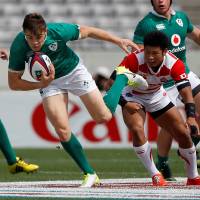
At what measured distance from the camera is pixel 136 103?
10.7 metres

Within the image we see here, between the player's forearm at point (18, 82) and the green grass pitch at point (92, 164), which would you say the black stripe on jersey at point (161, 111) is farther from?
the green grass pitch at point (92, 164)

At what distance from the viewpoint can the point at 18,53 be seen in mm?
10180

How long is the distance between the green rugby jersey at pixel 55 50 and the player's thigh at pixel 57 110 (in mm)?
271

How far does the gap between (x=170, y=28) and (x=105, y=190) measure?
326 cm

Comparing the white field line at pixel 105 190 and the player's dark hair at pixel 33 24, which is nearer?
the white field line at pixel 105 190

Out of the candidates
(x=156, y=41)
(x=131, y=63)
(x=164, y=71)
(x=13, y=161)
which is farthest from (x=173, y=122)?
(x=13, y=161)

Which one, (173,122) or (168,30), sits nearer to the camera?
(173,122)

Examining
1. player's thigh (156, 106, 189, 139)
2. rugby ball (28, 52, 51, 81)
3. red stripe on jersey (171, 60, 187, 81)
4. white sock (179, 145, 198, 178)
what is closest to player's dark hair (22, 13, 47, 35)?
rugby ball (28, 52, 51, 81)

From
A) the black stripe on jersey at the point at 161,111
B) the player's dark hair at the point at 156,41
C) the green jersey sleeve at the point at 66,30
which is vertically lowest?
the black stripe on jersey at the point at 161,111

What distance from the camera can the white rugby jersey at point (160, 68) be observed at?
10.1 m

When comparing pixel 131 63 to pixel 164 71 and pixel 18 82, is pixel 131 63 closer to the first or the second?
pixel 164 71

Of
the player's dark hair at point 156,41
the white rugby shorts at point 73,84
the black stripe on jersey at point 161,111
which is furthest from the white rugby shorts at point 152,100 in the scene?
the player's dark hair at point 156,41

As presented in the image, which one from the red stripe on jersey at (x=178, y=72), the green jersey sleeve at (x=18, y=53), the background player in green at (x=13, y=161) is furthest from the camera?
the background player in green at (x=13, y=161)

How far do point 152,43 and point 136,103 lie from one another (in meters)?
1.01
